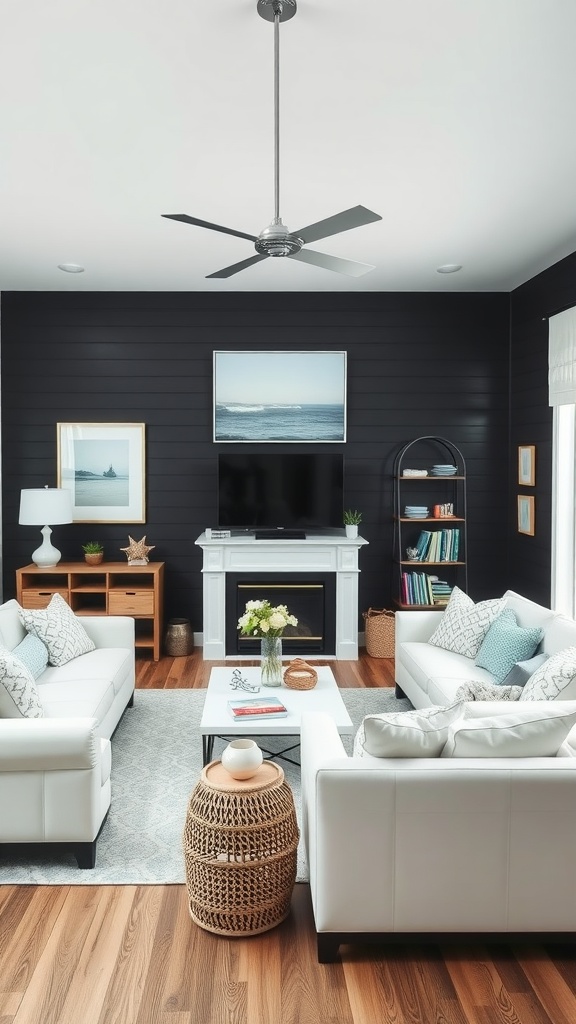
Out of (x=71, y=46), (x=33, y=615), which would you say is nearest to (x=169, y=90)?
(x=71, y=46)

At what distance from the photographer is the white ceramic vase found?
2.44 m

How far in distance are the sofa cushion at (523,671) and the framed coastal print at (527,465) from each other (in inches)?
88.0

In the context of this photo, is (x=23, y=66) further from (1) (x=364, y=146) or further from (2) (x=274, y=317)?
(2) (x=274, y=317)

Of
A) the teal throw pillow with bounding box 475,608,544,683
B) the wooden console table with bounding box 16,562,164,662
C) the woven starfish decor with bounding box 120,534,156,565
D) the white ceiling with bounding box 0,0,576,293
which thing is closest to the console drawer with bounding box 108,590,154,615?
the wooden console table with bounding box 16,562,164,662

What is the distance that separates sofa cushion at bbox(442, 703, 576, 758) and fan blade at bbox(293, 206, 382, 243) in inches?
67.6

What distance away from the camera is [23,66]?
253cm

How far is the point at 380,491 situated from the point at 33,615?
3.08 m

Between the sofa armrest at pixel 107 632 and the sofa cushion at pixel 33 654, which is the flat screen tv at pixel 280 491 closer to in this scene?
the sofa armrest at pixel 107 632

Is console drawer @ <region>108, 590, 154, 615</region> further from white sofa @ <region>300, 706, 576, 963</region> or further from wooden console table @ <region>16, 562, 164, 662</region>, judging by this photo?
white sofa @ <region>300, 706, 576, 963</region>

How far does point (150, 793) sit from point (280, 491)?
2.93 m

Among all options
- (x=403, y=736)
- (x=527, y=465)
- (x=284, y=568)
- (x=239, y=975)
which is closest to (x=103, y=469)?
(x=284, y=568)

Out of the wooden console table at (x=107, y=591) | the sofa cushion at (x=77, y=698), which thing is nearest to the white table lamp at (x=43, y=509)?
the wooden console table at (x=107, y=591)

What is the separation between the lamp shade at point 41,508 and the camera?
5.38 meters

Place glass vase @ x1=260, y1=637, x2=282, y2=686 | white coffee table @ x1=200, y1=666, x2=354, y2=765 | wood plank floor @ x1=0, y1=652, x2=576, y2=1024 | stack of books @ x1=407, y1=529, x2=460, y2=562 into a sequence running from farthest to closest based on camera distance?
stack of books @ x1=407, y1=529, x2=460, y2=562
glass vase @ x1=260, y1=637, x2=282, y2=686
white coffee table @ x1=200, y1=666, x2=354, y2=765
wood plank floor @ x1=0, y1=652, x2=576, y2=1024
